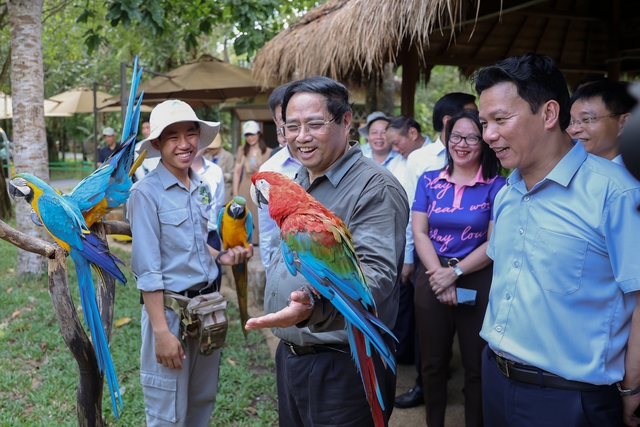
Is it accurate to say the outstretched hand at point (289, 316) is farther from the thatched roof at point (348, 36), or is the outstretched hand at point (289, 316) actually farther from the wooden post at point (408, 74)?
the wooden post at point (408, 74)

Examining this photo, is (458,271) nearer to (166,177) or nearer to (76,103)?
(166,177)

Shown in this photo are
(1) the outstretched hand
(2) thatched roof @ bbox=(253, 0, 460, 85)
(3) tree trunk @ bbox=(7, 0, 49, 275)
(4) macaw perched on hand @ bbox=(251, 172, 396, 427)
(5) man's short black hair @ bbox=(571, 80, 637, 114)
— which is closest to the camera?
(1) the outstretched hand

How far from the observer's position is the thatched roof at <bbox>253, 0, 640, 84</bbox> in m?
4.07

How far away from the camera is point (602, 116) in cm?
217

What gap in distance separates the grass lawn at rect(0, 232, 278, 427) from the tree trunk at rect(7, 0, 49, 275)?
4.53 feet

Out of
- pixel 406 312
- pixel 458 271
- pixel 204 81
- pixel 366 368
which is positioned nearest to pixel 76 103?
pixel 204 81

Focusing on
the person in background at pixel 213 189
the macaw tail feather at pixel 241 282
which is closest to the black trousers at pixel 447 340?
the macaw tail feather at pixel 241 282

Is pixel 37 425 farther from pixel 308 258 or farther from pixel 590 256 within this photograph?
pixel 590 256

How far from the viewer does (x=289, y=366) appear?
1884mm

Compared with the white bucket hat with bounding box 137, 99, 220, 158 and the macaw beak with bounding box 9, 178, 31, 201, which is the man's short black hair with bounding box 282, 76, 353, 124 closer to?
the white bucket hat with bounding box 137, 99, 220, 158

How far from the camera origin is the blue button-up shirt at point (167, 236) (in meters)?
2.21

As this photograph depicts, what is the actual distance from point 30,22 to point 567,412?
610 cm

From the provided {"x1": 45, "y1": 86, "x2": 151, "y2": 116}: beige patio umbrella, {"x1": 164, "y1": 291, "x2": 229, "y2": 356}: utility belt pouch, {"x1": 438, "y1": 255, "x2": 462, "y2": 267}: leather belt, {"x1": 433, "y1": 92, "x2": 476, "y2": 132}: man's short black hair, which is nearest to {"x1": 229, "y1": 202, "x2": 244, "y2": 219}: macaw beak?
{"x1": 164, "y1": 291, "x2": 229, "y2": 356}: utility belt pouch

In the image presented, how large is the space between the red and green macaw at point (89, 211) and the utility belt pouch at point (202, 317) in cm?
30
